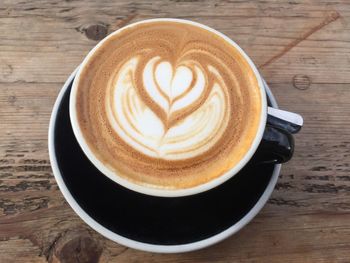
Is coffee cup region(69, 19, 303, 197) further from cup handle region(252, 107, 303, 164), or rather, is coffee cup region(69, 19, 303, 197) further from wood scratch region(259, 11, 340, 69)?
wood scratch region(259, 11, 340, 69)

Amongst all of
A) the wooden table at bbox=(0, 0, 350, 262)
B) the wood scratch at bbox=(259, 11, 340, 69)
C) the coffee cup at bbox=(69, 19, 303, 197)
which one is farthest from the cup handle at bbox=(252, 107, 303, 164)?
the wood scratch at bbox=(259, 11, 340, 69)

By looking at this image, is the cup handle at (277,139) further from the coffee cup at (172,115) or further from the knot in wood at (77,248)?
the knot in wood at (77,248)

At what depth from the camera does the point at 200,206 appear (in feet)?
2.67

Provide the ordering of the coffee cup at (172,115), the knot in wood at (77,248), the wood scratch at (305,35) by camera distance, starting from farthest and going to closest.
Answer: the wood scratch at (305,35)
the knot in wood at (77,248)
the coffee cup at (172,115)

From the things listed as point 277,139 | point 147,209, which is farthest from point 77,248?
point 277,139

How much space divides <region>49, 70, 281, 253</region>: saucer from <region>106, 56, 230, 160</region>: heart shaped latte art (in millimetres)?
105

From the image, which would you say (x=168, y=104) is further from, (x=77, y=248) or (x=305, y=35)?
(x=305, y=35)

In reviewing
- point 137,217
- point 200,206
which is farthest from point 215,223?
point 137,217

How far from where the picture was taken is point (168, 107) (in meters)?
0.76

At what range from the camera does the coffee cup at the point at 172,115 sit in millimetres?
716

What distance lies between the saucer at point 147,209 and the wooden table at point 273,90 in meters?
0.09

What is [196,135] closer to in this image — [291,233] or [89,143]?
[89,143]

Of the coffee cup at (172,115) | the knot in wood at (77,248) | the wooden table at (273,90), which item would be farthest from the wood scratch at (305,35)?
the knot in wood at (77,248)

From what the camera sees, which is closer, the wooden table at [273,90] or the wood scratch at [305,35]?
the wooden table at [273,90]
